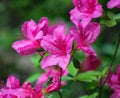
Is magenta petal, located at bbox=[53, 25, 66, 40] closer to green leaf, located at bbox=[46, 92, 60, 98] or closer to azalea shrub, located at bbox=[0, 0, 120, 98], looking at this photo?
azalea shrub, located at bbox=[0, 0, 120, 98]

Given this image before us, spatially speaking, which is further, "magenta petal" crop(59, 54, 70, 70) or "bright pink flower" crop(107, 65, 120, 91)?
"bright pink flower" crop(107, 65, 120, 91)

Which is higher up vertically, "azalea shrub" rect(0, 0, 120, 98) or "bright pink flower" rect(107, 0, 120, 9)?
"bright pink flower" rect(107, 0, 120, 9)

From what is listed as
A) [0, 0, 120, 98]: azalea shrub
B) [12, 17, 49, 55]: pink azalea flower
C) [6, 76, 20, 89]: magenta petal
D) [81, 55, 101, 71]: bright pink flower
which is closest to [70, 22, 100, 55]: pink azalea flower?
[0, 0, 120, 98]: azalea shrub

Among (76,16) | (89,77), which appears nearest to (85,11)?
(76,16)

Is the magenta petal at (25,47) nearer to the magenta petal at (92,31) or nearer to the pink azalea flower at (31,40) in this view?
the pink azalea flower at (31,40)

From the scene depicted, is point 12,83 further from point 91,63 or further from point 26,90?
point 91,63

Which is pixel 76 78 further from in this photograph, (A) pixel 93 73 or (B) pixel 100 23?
(B) pixel 100 23

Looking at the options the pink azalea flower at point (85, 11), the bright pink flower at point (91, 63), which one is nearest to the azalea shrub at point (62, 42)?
the pink azalea flower at point (85, 11)
